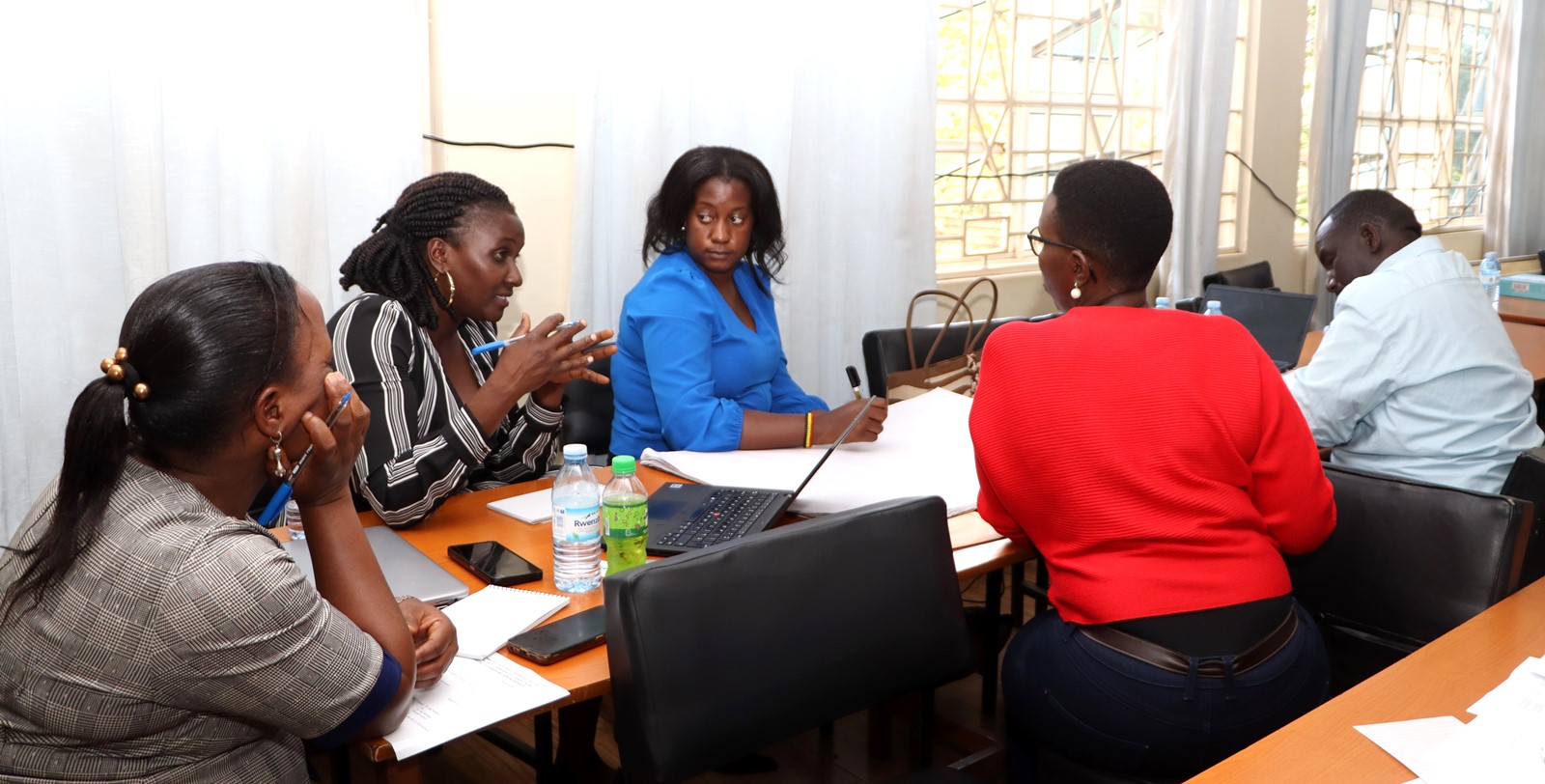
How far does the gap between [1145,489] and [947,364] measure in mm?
1193

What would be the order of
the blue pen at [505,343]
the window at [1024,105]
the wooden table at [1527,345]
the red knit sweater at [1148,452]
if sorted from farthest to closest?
the window at [1024,105]
the wooden table at [1527,345]
the blue pen at [505,343]
the red knit sweater at [1148,452]

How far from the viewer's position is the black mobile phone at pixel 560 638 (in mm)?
1426

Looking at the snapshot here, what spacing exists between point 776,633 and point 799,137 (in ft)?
7.54

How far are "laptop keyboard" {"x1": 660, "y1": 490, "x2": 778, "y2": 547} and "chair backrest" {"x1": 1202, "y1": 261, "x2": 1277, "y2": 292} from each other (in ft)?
10.5

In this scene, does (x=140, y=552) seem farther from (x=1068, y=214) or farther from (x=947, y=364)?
(x=947, y=364)

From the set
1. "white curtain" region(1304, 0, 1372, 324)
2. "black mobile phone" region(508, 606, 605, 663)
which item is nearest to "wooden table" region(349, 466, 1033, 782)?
"black mobile phone" region(508, 606, 605, 663)

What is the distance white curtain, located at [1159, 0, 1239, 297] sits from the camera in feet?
15.1

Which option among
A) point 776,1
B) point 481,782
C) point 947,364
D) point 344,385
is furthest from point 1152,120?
point 344,385

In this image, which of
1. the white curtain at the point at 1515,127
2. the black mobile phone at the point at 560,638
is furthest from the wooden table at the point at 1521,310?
the black mobile phone at the point at 560,638

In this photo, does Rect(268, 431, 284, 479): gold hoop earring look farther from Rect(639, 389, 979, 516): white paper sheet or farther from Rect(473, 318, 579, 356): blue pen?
Rect(639, 389, 979, 516): white paper sheet

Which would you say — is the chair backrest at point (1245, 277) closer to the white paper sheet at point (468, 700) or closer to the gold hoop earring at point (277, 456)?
the white paper sheet at point (468, 700)

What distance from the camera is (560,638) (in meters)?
1.46

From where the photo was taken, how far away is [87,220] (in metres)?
2.35

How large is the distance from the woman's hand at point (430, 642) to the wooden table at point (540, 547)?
0.30 ft
